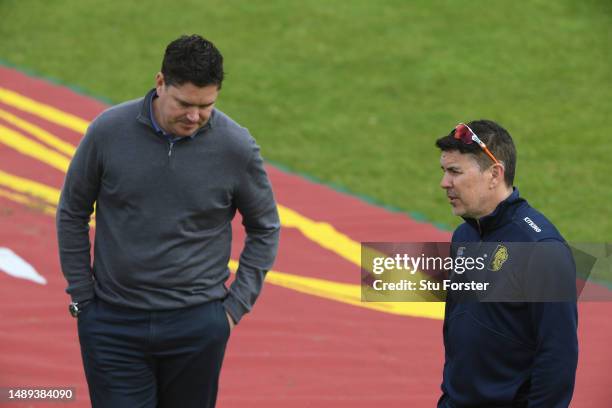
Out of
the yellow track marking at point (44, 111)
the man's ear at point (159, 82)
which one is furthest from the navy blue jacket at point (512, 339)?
the yellow track marking at point (44, 111)

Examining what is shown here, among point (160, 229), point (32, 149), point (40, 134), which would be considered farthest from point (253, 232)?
point (40, 134)

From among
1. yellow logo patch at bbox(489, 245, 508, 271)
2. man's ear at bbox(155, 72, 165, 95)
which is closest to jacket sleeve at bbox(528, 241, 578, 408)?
yellow logo patch at bbox(489, 245, 508, 271)

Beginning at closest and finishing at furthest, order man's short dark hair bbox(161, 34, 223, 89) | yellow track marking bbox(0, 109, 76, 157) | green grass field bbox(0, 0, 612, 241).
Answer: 1. man's short dark hair bbox(161, 34, 223, 89)
2. yellow track marking bbox(0, 109, 76, 157)
3. green grass field bbox(0, 0, 612, 241)

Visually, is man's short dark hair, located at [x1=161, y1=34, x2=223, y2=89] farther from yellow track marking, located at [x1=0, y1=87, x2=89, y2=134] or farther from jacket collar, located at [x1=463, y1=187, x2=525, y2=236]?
yellow track marking, located at [x1=0, y1=87, x2=89, y2=134]

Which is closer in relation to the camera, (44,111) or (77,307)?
(77,307)

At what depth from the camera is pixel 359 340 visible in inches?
274

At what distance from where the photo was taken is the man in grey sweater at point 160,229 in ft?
13.4

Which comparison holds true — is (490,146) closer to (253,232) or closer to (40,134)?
(253,232)

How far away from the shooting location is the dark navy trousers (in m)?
4.20

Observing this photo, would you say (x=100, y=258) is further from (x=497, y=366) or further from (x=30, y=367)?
(x=30, y=367)

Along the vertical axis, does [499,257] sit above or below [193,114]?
below

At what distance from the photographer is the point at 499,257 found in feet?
13.2

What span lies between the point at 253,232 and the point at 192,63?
0.83 metres

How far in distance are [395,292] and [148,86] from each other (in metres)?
6.86
